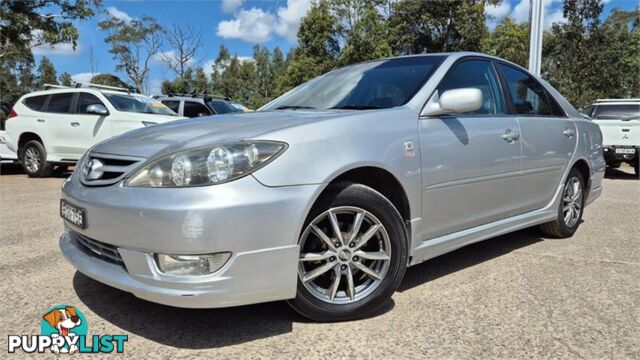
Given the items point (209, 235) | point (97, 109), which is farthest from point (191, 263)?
point (97, 109)

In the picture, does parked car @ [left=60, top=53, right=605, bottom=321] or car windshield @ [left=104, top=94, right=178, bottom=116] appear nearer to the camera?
parked car @ [left=60, top=53, right=605, bottom=321]

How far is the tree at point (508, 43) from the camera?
2952cm

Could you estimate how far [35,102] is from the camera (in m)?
9.68

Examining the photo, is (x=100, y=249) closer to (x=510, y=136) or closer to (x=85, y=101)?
(x=510, y=136)

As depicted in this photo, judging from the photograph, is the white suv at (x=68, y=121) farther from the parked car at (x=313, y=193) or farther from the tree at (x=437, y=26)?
the tree at (x=437, y=26)

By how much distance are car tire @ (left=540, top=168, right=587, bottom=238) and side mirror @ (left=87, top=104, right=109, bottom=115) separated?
7.42 metres

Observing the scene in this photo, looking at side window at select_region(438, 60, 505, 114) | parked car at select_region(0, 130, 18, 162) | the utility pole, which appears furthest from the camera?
the utility pole

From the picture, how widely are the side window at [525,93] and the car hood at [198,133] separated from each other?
1.73 meters

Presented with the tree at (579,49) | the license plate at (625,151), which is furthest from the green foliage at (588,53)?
the license plate at (625,151)

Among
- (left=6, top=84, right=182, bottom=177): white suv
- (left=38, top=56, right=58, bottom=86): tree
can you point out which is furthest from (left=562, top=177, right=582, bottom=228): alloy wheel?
(left=38, top=56, right=58, bottom=86): tree

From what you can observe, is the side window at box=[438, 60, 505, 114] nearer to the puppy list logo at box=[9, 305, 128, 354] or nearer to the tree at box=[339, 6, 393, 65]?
the puppy list logo at box=[9, 305, 128, 354]

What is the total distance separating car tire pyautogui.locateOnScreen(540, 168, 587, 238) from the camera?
450 centimetres

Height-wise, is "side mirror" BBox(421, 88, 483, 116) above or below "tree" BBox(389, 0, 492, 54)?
below

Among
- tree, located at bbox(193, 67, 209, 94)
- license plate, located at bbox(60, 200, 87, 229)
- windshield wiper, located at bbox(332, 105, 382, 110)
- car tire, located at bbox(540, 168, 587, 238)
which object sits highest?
tree, located at bbox(193, 67, 209, 94)
